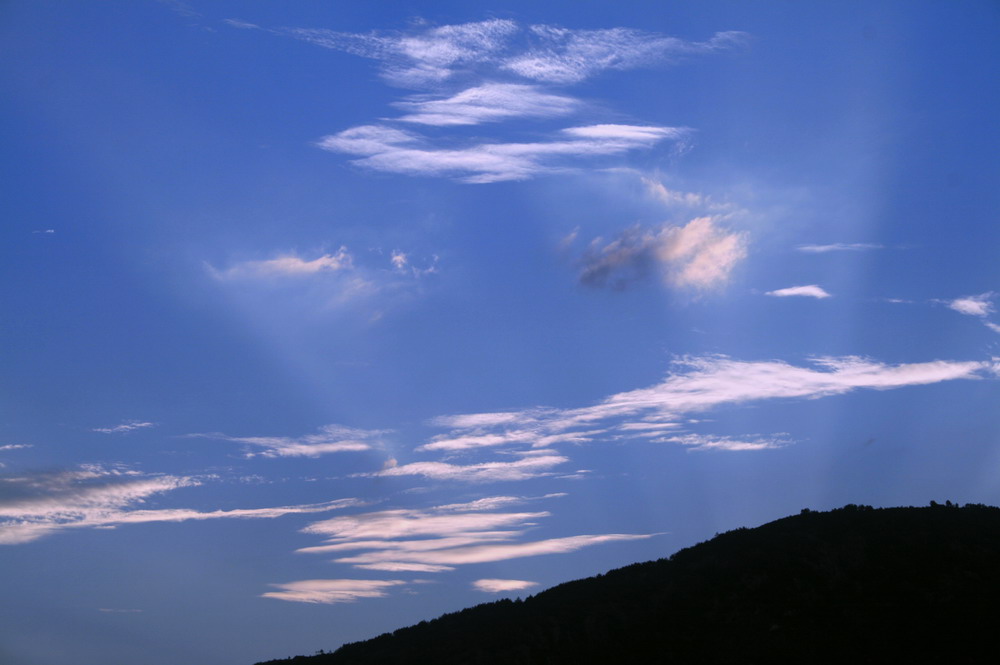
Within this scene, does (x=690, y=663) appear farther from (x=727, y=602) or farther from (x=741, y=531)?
(x=741, y=531)

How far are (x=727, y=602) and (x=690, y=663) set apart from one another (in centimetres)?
707

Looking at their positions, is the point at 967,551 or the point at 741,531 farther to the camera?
the point at 741,531

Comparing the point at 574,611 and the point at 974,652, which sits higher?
the point at 574,611

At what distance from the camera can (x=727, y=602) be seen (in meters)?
45.9

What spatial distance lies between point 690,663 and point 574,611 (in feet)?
39.2

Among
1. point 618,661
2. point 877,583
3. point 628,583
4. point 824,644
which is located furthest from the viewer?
point 628,583

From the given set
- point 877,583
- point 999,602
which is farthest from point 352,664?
point 999,602

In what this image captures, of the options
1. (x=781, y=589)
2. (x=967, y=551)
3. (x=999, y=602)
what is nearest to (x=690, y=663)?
(x=781, y=589)

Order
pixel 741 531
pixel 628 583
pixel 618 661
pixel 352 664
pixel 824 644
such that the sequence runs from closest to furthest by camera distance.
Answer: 1. pixel 824 644
2. pixel 618 661
3. pixel 352 664
4. pixel 628 583
5. pixel 741 531

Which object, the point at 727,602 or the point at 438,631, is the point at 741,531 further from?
the point at 438,631

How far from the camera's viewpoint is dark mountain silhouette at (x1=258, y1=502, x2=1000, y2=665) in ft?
129

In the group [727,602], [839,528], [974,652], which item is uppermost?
[839,528]

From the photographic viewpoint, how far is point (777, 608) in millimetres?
44094

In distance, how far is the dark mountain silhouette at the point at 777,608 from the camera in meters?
39.3
